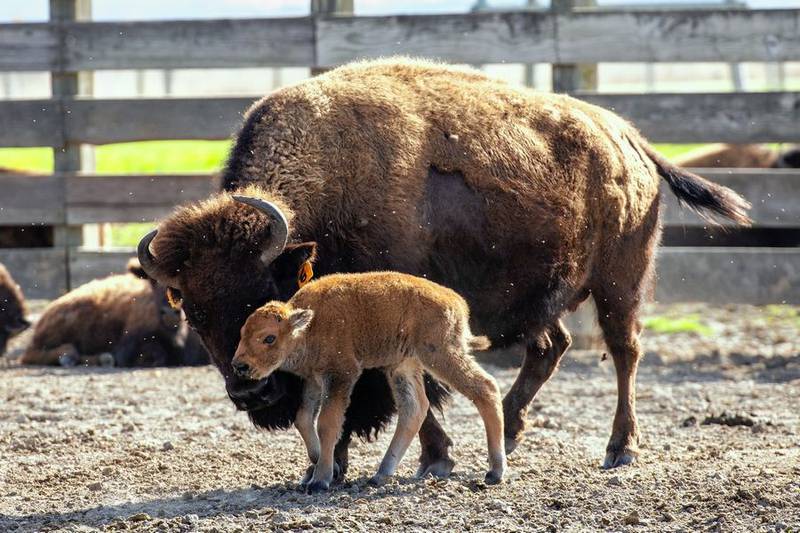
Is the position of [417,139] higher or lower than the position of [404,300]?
higher

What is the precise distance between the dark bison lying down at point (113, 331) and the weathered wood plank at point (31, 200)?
70cm

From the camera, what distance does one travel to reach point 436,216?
244 inches

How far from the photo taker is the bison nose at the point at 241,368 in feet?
16.6

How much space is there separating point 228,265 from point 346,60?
17.2 feet

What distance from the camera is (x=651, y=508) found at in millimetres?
4883

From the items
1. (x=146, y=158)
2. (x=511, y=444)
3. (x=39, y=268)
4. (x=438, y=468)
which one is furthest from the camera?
(x=146, y=158)

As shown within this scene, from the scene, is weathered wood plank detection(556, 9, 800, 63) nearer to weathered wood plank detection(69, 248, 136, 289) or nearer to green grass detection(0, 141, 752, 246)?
weathered wood plank detection(69, 248, 136, 289)

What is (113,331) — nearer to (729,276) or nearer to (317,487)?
(729,276)

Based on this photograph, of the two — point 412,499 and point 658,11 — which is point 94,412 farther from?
point 658,11

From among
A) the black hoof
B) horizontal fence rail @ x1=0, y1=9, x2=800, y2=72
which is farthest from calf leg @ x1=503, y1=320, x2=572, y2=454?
horizontal fence rail @ x1=0, y1=9, x2=800, y2=72

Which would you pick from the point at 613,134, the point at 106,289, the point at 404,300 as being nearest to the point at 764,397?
the point at 613,134

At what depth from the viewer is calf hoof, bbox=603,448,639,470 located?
6.26 m

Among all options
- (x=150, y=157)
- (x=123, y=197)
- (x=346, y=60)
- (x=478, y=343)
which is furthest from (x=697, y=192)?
(x=150, y=157)

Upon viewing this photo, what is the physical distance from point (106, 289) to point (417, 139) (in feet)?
17.2
